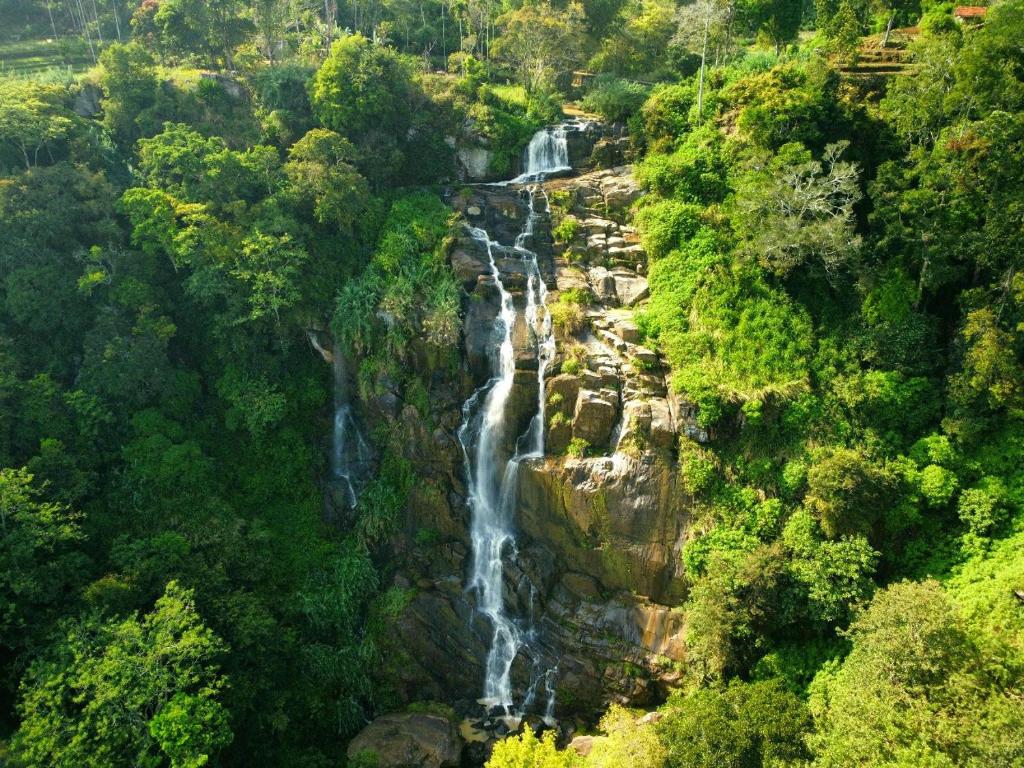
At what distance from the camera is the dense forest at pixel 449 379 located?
65.9 feet

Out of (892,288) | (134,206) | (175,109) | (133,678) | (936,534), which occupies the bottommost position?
(133,678)

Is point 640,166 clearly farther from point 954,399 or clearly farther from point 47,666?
point 47,666

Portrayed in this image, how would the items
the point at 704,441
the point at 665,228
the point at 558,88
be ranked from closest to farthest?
the point at 704,441 < the point at 665,228 < the point at 558,88

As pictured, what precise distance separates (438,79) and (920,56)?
25.7 meters

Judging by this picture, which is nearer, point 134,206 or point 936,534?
point 936,534

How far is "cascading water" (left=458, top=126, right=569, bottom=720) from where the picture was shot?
26.8 m

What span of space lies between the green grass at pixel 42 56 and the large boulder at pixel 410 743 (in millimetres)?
49037

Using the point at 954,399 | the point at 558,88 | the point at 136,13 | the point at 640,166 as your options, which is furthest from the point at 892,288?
the point at 136,13

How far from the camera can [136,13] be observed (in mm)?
45250

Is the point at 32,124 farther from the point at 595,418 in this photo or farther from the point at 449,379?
the point at 595,418

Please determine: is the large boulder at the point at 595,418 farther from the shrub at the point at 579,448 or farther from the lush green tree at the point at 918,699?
the lush green tree at the point at 918,699

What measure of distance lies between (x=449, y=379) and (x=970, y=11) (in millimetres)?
→ 32075

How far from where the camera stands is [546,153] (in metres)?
38.4

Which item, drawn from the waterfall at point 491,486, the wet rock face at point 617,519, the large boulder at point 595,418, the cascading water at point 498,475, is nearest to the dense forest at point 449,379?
the wet rock face at point 617,519
